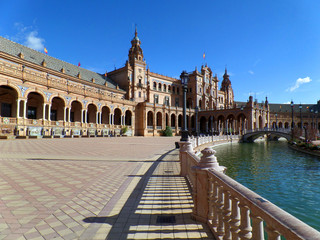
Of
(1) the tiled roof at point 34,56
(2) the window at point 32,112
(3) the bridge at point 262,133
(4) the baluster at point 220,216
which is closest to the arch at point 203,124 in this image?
(3) the bridge at point 262,133

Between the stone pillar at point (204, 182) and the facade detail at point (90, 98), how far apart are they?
2034cm

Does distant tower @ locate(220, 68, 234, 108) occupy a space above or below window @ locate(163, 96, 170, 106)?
above

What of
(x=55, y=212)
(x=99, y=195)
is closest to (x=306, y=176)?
(x=99, y=195)

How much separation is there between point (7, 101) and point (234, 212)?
32.3 metres

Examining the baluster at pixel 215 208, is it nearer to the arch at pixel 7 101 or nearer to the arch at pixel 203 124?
the arch at pixel 7 101

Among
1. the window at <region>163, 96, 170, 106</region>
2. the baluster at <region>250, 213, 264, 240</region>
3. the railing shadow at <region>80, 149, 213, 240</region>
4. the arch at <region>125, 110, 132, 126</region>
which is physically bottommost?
the railing shadow at <region>80, 149, 213, 240</region>

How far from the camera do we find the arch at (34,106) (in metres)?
27.4

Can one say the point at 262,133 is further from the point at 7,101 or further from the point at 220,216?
the point at 7,101

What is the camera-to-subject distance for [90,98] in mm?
34031

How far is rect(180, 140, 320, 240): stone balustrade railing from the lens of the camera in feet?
4.56

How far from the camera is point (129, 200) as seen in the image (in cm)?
437

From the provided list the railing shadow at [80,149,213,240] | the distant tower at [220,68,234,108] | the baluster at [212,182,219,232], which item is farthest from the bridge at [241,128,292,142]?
the baluster at [212,182,219,232]

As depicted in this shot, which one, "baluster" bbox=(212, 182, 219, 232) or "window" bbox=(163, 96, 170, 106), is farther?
"window" bbox=(163, 96, 170, 106)

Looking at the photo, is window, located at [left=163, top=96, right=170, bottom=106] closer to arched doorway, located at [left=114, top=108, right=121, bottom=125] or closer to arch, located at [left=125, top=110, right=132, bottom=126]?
arch, located at [left=125, top=110, right=132, bottom=126]
